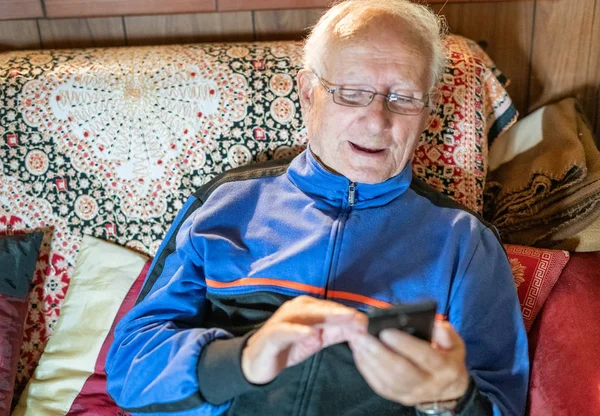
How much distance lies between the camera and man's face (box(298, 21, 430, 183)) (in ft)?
3.97

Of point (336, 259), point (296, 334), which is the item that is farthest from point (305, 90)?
point (296, 334)

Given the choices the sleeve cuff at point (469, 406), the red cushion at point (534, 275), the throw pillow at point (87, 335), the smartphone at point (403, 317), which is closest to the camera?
the smartphone at point (403, 317)

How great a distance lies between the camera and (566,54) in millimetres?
1875

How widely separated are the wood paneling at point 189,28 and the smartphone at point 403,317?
4.00 ft

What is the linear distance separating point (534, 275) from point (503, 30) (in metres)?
0.84

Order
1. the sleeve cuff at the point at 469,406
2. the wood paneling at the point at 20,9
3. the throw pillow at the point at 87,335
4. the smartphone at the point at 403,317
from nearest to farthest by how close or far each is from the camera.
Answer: the smartphone at the point at 403,317
the sleeve cuff at the point at 469,406
the throw pillow at the point at 87,335
the wood paneling at the point at 20,9

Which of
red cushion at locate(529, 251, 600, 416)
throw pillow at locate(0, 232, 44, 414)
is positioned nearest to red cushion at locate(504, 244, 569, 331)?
red cushion at locate(529, 251, 600, 416)

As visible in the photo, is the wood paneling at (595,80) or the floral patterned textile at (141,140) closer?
the floral patterned textile at (141,140)

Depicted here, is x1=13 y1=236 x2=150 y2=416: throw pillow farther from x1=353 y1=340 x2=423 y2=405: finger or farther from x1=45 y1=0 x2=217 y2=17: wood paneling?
x1=353 y1=340 x2=423 y2=405: finger

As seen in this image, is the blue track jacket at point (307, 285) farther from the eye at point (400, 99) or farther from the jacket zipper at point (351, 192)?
the eye at point (400, 99)

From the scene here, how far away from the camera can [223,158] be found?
157 centimetres

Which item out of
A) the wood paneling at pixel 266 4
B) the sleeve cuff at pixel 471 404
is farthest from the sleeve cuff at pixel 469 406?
the wood paneling at pixel 266 4

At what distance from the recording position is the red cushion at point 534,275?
1.37m

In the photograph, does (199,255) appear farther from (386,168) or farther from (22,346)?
(22,346)
